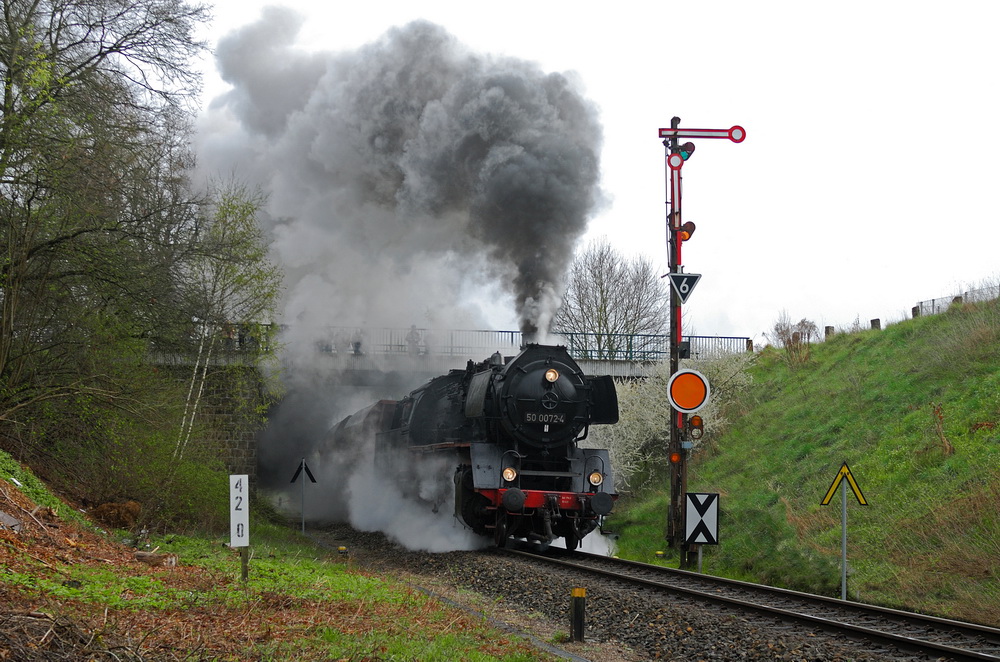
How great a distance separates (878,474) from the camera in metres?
14.2

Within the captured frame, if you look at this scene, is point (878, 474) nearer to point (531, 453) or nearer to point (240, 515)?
point (531, 453)

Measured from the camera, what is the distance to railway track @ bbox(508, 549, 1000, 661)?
6855 millimetres

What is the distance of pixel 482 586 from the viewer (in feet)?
34.5

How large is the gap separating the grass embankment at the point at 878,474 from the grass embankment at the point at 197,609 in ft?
Result: 19.3

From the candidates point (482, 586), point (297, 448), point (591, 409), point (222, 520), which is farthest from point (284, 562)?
point (297, 448)

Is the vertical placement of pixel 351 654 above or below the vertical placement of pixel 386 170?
below

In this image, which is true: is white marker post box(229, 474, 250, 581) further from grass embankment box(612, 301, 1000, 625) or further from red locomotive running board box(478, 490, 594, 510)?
grass embankment box(612, 301, 1000, 625)

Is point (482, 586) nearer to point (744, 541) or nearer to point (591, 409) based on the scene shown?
point (591, 409)

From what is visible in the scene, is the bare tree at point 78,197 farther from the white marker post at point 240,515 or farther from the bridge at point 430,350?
the bridge at point 430,350

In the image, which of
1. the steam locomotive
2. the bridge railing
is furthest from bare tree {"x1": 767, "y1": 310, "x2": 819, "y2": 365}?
the steam locomotive

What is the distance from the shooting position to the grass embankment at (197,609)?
4781 millimetres

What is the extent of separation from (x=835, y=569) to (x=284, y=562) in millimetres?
7381

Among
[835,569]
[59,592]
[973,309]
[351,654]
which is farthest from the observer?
[973,309]

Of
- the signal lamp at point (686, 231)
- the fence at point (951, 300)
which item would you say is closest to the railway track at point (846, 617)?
the signal lamp at point (686, 231)
